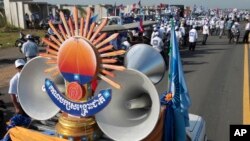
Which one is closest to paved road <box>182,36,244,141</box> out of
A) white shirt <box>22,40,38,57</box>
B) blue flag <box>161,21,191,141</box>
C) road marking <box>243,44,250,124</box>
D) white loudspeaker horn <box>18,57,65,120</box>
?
road marking <box>243,44,250,124</box>

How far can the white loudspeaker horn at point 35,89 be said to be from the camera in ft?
11.4

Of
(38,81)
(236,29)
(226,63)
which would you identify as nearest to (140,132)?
(38,81)

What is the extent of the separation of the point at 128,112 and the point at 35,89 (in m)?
1.14

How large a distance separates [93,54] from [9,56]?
55.7 feet

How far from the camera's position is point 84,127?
314cm

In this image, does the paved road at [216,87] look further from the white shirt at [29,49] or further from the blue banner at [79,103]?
the white shirt at [29,49]

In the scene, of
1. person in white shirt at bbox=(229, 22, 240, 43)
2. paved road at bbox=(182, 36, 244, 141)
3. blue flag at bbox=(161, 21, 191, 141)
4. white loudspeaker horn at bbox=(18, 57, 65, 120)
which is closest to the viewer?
white loudspeaker horn at bbox=(18, 57, 65, 120)

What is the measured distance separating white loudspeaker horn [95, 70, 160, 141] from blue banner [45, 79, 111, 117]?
0.09m

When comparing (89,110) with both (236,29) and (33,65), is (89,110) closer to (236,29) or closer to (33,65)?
(33,65)

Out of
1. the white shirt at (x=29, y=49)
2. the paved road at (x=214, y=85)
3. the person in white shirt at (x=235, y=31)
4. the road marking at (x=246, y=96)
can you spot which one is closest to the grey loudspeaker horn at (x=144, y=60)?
the paved road at (x=214, y=85)

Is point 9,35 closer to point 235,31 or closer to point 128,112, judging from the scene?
point 235,31

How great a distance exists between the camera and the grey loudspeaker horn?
326 cm

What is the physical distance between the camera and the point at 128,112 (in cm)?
307

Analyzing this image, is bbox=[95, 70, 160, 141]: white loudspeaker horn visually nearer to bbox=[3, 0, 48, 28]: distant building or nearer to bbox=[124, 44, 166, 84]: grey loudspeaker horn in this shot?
bbox=[124, 44, 166, 84]: grey loudspeaker horn
